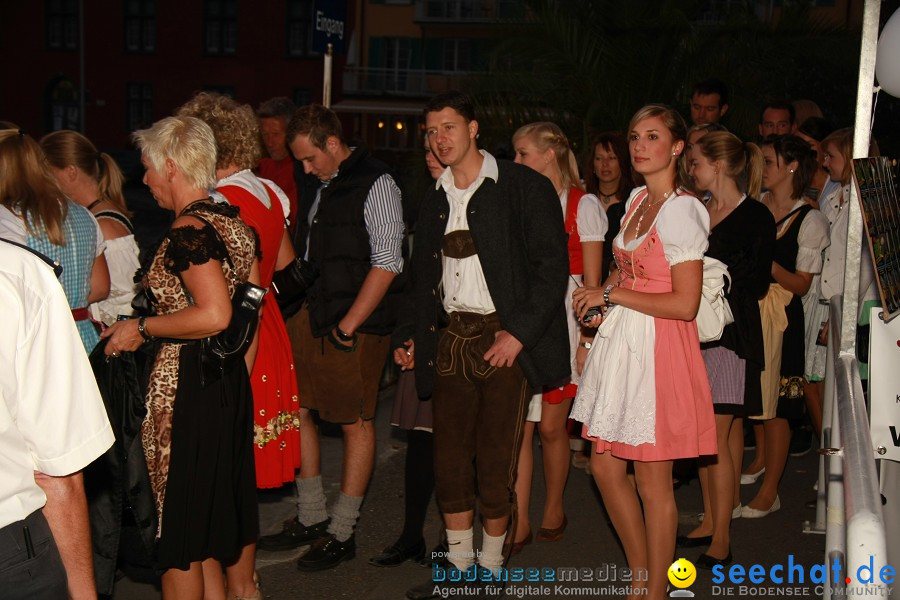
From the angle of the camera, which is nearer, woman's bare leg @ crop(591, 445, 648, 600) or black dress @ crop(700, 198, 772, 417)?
woman's bare leg @ crop(591, 445, 648, 600)

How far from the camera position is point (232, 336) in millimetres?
3584

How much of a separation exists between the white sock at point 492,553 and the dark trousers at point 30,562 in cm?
252

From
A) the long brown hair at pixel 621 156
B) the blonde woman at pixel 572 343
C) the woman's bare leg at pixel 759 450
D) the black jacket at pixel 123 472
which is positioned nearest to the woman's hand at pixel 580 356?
the blonde woman at pixel 572 343

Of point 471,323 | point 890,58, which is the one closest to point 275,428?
point 471,323

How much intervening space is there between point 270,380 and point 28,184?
132cm

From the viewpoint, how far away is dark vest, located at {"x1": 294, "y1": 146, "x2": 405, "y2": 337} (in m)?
4.87

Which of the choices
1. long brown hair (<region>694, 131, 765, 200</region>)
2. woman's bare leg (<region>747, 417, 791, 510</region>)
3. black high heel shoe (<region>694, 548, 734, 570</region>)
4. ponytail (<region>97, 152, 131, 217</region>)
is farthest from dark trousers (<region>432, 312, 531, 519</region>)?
ponytail (<region>97, 152, 131, 217</region>)

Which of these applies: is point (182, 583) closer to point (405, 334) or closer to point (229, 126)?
point (405, 334)

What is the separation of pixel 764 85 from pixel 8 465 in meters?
11.0

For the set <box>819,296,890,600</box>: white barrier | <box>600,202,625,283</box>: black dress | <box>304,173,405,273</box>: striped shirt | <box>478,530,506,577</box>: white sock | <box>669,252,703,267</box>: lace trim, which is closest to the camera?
<box>819,296,890,600</box>: white barrier

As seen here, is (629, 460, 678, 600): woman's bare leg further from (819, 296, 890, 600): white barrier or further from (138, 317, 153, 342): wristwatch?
(138, 317, 153, 342): wristwatch

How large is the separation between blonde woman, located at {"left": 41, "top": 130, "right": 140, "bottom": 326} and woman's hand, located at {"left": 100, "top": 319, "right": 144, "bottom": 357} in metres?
1.45

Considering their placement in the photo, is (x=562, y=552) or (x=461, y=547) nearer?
(x=461, y=547)

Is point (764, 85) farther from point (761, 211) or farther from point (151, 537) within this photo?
point (151, 537)
